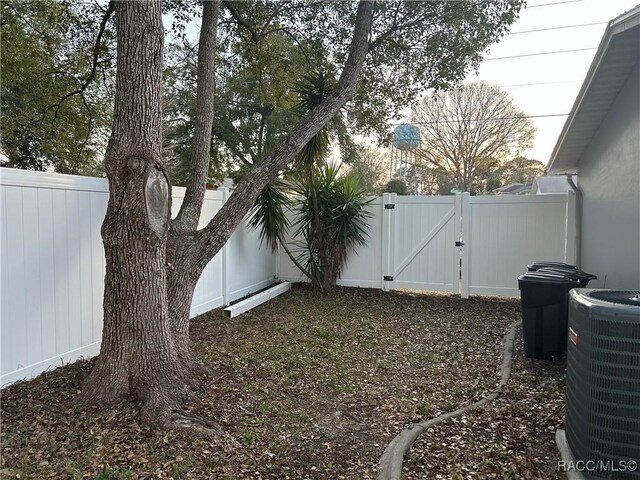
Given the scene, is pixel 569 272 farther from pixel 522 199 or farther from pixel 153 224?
pixel 153 224

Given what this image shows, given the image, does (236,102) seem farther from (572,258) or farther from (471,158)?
(471,158)

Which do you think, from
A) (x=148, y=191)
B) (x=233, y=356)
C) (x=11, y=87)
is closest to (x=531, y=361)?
(x=233, y=356)

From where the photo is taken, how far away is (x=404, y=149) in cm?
2378

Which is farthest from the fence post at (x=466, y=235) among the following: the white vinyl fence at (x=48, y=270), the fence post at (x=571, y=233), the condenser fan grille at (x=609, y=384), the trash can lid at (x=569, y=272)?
the white vinyl fence at (x=48, y=270)

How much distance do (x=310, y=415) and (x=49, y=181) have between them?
9.38ft

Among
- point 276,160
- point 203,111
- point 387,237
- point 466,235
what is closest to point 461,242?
point 466,235

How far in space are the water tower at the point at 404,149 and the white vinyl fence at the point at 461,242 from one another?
1308 cm

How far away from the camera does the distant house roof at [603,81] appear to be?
11.8ft

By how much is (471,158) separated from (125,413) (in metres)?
23.2

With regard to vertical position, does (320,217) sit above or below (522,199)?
below

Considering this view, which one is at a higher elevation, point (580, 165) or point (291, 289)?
point (580, 165)

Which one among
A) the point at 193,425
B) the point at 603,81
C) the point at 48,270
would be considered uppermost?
the point at 603,81

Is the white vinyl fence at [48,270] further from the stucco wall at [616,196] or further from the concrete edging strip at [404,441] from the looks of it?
the stucco wall at [616,196]

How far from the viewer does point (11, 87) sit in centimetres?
907
